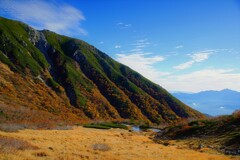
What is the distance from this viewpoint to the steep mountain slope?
138 meters

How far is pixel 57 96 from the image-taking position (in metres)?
132

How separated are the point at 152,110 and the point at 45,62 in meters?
79.3

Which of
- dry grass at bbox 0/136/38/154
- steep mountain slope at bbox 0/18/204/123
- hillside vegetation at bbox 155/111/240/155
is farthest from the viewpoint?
steep mountain slope at bbox 0/18/204/123

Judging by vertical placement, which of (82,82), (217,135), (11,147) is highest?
(82,82)

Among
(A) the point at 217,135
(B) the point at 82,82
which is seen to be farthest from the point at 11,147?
(B) the point at 82,82

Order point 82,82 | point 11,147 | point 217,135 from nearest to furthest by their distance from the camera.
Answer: point 11,147, point 217,135, point 82,82

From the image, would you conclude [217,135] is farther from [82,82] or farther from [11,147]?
[82,82]

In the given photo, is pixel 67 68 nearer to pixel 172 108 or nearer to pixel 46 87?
pixel 46 87

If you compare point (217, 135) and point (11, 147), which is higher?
point (217, 135)

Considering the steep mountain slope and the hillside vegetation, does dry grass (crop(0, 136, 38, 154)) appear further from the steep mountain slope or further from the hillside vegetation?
the steep mountain slope

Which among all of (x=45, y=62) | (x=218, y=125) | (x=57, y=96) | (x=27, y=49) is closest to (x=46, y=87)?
(x=57, y=96)

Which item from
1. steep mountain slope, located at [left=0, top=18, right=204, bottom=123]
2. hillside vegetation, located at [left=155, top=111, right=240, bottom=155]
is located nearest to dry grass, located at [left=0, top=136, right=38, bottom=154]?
hillside vegetation, located at [left=155, top=111, right=240, bottom=155]

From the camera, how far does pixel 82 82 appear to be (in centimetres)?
16162

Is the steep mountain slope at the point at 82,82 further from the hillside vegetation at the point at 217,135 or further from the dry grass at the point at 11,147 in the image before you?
the dry grass at the point at 11,147
